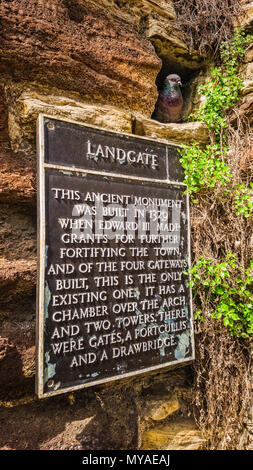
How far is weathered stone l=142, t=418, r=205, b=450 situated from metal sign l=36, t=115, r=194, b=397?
1.45ft

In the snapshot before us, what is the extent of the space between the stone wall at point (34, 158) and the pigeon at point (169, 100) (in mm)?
273

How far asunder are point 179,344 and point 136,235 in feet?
2.41

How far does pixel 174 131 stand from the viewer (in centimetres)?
219

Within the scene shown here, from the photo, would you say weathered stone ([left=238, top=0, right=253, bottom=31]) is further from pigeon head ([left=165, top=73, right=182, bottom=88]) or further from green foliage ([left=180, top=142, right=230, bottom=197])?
green foliage ([left=180, top=142, right=230, bottom=197])

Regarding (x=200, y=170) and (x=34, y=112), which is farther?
(x=200, y=170)

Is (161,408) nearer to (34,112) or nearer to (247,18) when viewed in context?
(34,112)

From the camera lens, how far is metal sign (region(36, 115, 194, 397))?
1426 mm

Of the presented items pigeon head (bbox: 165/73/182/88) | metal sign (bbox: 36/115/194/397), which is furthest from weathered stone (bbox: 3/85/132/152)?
pigeon head (bbox: 165/73/182/88)

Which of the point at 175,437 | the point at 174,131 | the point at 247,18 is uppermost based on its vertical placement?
the point at 247,18

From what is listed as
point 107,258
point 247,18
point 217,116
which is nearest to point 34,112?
point 107,258

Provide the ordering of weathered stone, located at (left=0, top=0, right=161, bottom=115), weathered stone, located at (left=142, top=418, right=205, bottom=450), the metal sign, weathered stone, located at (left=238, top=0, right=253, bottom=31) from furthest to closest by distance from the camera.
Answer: weathered stone, located at (left=238, top=0, right=253, bottom=31)
weathered stone, located at (left=142, top=418, right=205, bottom=450)
weathered stone, located at (left=0, top=0, right=161, bottom=115)
the metal sign

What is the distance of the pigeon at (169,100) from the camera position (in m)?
2.36

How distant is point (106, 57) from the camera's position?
6.14 feet

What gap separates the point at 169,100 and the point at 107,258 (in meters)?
1.48
